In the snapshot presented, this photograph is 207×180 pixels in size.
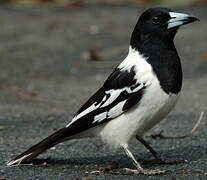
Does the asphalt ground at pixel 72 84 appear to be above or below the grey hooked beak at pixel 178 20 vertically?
below

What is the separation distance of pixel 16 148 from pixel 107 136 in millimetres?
1009

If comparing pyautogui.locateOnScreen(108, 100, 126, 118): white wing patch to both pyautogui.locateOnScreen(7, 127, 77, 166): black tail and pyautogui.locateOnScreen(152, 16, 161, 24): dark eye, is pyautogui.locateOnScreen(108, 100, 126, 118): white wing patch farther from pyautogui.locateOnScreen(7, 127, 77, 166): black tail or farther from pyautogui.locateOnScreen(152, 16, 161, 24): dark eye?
pyautogui.locateOnScreen(152, 16, 161, 24): dark eye

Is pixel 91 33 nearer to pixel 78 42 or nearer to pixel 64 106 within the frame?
pixel 78 42

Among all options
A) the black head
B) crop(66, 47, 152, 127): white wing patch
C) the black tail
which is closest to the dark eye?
the black head

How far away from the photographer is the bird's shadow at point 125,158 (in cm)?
520

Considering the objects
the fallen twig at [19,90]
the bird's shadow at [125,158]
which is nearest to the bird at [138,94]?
the bird's shadow at [125,158]

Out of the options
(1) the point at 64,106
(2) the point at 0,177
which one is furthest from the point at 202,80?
(2) the point at 0,177

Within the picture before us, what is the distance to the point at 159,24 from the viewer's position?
5152mm

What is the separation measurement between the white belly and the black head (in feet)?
1.56

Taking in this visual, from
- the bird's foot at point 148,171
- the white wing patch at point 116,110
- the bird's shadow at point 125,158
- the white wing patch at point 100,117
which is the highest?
the white wing patch at point 116,110

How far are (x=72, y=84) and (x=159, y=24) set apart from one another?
152 inches

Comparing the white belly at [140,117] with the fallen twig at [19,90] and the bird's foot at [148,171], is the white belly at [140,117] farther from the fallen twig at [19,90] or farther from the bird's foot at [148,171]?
the fallen twig at [19,90]

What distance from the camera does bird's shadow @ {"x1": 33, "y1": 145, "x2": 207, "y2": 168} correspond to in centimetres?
520

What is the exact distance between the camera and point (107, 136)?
16.5ft
